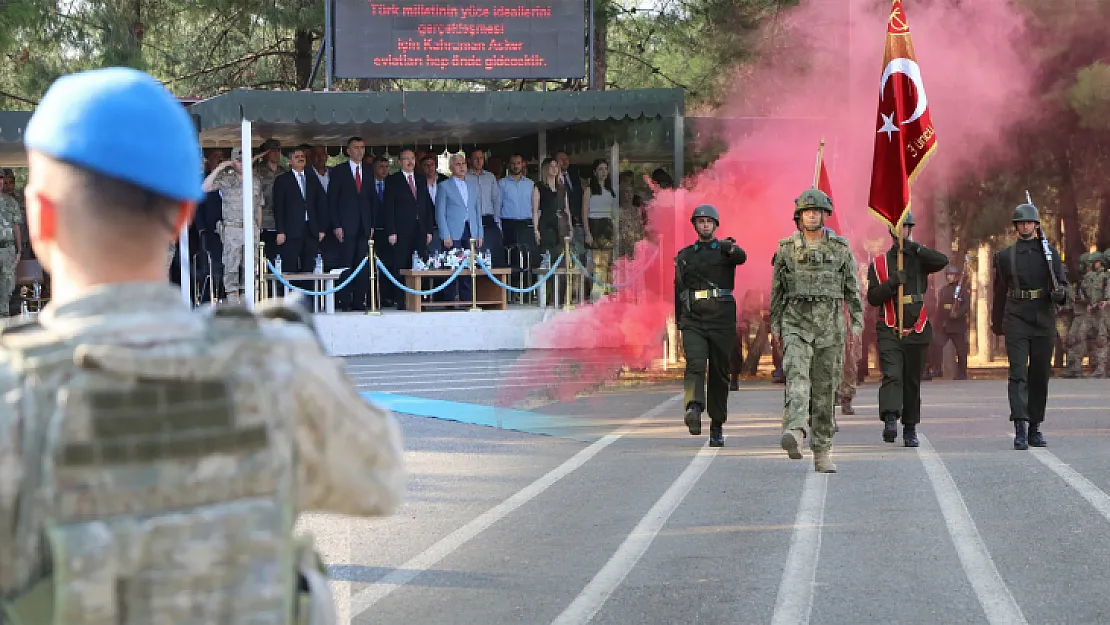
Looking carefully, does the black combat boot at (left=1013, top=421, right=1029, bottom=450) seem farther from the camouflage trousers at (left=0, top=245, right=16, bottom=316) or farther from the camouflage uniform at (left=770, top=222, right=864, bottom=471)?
the camouflage trousers at (left=0, top=245, right=16, bottom=316)

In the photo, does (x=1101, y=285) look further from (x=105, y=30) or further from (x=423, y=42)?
(x=105, y=30)

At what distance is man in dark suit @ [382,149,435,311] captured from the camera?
2011cm

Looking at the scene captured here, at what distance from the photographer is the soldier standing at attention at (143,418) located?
75.3 inches

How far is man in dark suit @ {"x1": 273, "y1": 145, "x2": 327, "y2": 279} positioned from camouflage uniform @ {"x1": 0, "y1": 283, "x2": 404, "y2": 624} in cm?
1735

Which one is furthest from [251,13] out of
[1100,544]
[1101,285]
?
[1100,544]

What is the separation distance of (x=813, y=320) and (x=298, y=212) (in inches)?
383

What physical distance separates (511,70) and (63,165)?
1952 cm

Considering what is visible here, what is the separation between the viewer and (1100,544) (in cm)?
789

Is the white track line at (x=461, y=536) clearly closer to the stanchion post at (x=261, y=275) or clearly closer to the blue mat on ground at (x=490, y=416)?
the blue mat on ground at (x=490, y=416)

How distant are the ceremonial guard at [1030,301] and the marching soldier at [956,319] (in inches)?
368

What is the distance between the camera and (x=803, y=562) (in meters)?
7.43

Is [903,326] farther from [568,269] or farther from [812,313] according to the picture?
[568,269]

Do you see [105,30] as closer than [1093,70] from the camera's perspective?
No

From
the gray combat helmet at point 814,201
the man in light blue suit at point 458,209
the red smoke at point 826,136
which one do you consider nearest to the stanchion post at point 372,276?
the man in light blue suit at point 458,209
